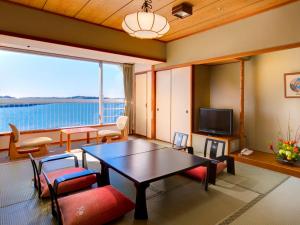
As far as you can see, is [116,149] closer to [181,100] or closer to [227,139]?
[227,139]

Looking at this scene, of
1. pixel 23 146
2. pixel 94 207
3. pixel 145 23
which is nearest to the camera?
pixel 94 207

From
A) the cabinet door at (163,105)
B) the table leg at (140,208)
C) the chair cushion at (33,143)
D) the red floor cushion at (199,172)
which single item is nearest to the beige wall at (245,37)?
the cabinet door at (163,105)

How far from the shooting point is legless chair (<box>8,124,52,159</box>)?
3.72 metres

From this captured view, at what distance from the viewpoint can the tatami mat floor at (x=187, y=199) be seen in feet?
6.27

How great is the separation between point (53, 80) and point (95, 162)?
2.84 metres

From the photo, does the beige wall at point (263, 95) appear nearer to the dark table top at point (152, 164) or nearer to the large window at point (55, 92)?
the dark table top at point (152, 164)

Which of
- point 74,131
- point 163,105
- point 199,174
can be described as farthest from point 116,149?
point 163,105

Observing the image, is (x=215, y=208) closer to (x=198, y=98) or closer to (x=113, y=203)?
(x=113, y=203)

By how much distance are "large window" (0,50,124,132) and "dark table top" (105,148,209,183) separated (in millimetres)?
3547

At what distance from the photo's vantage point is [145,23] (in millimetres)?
2201

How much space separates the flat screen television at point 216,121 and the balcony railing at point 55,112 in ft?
8.99

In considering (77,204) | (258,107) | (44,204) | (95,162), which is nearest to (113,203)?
(77,204)

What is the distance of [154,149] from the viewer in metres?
2.87

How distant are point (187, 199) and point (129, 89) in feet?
14.3
